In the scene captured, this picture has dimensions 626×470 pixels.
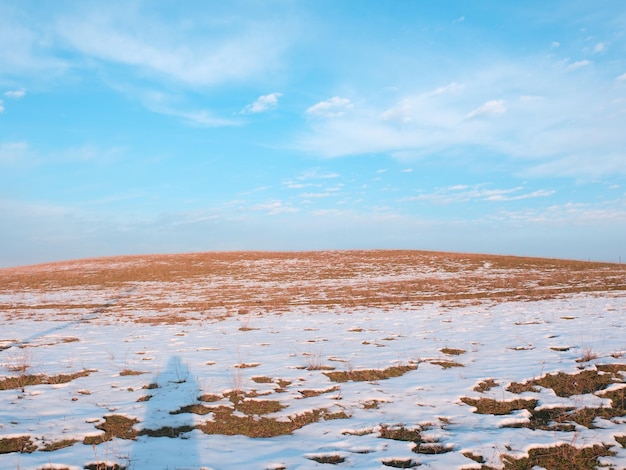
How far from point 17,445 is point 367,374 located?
6703 mm

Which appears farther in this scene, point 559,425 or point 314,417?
point 314,417

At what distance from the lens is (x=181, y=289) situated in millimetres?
36094

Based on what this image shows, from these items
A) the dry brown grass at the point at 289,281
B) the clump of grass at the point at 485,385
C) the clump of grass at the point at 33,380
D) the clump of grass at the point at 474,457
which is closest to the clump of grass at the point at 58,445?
the clump of grass at the point at 33,380

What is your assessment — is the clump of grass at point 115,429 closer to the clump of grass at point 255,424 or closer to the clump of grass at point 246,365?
the clump of grass at point 255,424

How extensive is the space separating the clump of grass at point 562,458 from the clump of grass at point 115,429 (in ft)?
18.3

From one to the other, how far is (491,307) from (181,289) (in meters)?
25.8

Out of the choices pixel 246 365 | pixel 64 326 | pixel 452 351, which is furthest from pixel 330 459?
pixel 64 326

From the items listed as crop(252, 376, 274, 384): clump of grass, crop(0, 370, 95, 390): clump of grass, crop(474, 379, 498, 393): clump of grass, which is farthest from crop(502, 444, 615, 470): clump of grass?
crop(0, 370, 95, 390): clump of grass

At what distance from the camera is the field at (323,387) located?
582 cm

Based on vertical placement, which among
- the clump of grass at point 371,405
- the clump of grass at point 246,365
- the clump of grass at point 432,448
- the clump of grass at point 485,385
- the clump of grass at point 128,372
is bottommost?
the clump of grass at point 246,365

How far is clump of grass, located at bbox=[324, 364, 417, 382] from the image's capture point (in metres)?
9.40

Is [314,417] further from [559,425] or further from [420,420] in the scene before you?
[559,425]

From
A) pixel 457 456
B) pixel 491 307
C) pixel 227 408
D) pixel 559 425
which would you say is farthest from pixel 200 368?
pixel 491 307

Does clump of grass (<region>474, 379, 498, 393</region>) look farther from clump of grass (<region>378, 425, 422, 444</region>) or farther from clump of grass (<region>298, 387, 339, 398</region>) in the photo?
clump of grass (<region>298, 387, 339, 398</region>)
